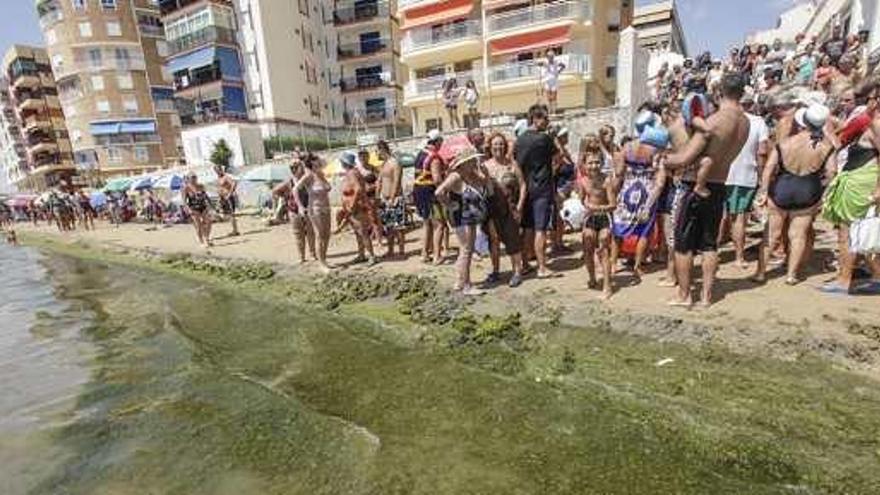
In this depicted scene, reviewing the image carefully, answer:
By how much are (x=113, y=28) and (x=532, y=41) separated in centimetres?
4469

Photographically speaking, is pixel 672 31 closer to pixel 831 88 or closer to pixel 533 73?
pixel 533 73

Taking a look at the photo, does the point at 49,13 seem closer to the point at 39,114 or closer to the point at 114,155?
the point at 114,155

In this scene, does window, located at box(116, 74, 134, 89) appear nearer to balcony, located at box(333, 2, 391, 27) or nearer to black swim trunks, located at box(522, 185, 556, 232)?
balcony, located at box(333, 2, 391, 27)

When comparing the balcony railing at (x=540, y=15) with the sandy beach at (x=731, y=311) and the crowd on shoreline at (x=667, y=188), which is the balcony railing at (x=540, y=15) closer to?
the crowd on shoreline at (x=667, y=188)

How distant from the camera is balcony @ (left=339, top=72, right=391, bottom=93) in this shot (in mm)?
43219

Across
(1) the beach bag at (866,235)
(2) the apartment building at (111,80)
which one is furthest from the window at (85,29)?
(1) the beach bag at (866,235)

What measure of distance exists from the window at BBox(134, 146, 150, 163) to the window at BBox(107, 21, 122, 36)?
1120cm

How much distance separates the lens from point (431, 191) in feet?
26.3

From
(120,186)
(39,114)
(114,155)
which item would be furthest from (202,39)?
(39,114)

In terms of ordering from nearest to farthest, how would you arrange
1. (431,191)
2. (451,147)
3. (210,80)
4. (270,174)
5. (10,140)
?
(431,191), (451,147), (270,174), (210,80), (10,140)

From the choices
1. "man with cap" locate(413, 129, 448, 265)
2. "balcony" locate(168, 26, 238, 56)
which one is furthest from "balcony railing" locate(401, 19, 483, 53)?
"man with cap" locate(413, 129, 448, 265)

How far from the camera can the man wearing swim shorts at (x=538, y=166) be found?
6.48 meters

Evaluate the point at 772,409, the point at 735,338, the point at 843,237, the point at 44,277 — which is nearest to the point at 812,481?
the point at 772,409

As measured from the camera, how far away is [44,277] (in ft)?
47.2
